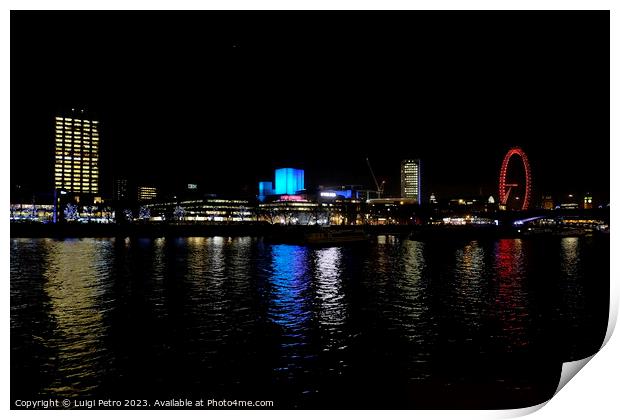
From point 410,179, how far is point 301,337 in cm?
17494

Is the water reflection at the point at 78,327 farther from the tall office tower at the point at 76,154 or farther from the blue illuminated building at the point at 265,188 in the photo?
the blue illuminated building at the point at 265,188

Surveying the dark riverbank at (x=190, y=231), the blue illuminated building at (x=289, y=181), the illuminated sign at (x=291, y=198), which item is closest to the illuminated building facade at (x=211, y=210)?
the illuminated sign at (x=291, y=198)

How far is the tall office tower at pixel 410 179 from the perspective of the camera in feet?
574

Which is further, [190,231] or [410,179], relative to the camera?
[410,179]

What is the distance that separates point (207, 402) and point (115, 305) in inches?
274

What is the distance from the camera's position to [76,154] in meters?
89.1

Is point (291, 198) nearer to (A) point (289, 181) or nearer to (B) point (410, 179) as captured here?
(A) point (289, 181)

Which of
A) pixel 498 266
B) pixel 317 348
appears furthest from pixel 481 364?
pixel 498 266

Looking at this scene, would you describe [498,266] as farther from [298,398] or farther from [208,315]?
[298,398]

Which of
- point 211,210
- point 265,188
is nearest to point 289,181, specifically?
point 265,188

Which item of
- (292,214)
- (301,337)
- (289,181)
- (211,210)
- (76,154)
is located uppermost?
(76,154)

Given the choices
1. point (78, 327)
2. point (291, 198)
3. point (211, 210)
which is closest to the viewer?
point (78, 327)

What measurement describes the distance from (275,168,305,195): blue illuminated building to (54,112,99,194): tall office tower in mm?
45134

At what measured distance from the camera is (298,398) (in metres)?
6.13
